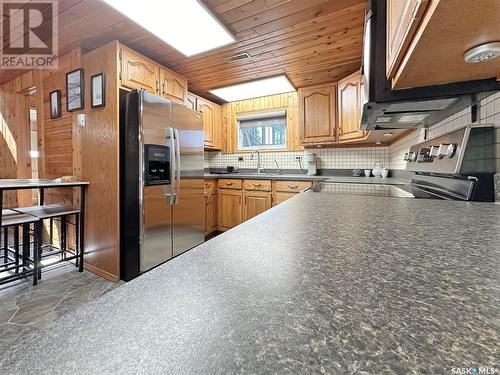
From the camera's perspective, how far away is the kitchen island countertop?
17 cm

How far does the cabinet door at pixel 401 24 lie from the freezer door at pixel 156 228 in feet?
6.16

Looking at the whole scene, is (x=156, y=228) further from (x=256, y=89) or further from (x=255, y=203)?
(x=256, y=89)

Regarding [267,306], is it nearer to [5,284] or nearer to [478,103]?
[478,103]

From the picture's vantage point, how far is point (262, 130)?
377cm

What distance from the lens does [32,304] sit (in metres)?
1.68

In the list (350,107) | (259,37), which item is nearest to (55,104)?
(259,37)

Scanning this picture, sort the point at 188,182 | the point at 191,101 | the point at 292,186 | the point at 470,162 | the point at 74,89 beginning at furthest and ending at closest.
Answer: the point at 191,101
the point at 292,186
the point at 188,182
the point at 74,89
the point at 470,162

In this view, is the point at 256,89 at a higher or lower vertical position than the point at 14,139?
higher

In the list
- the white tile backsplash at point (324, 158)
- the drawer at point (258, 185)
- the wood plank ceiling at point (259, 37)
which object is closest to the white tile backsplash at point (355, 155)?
the white tile backsplash at point (324, 158)

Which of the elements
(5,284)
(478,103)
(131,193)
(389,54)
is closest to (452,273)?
(389,54)

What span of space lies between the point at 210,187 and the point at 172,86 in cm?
140

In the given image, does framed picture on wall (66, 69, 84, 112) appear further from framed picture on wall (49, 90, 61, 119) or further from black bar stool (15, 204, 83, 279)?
black bar stool (15, 204, 83, 279)

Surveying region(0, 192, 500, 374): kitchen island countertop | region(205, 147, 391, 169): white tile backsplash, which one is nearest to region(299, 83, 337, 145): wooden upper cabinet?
region(205, 147, 391, 169): white tile backsplash

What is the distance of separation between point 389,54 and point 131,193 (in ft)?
6.60
